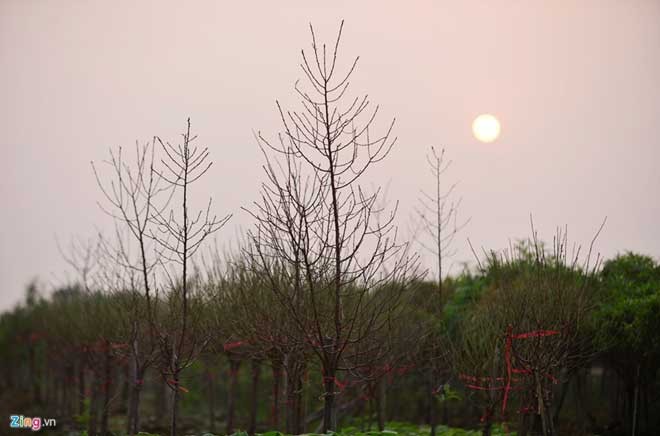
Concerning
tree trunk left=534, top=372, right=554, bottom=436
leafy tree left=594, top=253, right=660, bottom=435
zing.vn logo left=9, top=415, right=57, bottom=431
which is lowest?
zing.vn logo left=9, top=415, right=57, bottom=431

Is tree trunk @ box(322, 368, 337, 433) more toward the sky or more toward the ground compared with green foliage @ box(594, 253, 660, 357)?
more toward the ground

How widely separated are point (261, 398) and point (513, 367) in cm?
1453

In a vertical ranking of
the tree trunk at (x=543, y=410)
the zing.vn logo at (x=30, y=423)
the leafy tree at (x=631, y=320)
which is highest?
the leafy tree at (x=631, y=320)

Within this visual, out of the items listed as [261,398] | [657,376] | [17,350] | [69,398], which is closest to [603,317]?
[657,376]

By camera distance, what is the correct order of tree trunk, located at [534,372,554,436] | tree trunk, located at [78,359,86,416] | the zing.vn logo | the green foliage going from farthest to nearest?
1. tree trunk, located at [78,359,86,416]
2. the zing.vn logo
3. the green foliage
4. tree trunk, located at [534,372,554,436]

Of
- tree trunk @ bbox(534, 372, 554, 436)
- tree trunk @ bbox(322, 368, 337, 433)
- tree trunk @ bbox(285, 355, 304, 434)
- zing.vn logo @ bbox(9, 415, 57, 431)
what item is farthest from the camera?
zing.vn logo @ bbox(9, 415, 57, 431)

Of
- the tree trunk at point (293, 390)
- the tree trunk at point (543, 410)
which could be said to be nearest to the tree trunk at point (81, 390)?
the tree trunk at point (293, 390)

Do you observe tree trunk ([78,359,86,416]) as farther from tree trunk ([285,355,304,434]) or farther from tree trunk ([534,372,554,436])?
tree trunk ([534,372,554,436])

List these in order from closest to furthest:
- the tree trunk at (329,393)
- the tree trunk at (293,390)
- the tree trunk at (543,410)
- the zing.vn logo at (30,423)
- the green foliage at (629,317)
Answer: the tree trunk at (329,393) < the tree trunk at (543,410) < the tree trunk at (293,390) < the green foliage at (629,317) < the zing.vn logo at (30,423)

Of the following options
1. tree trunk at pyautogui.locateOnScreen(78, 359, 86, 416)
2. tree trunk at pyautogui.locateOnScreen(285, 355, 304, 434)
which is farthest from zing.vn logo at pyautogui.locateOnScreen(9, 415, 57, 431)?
tree trunk at pyautogui.locateOnScreen(285, 355, 304, 434)

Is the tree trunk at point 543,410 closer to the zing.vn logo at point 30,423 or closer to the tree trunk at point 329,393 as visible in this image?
the tree trunk at point 329,393

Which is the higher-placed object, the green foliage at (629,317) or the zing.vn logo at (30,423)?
the green foliage at (629,317)

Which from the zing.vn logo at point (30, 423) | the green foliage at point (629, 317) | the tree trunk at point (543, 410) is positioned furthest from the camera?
the zing.vn logo at point (30, 423)

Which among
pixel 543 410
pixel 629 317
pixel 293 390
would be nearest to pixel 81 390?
pixel 293 390
